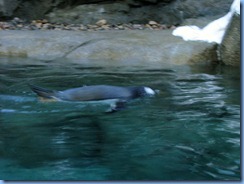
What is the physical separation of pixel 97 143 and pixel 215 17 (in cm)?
564

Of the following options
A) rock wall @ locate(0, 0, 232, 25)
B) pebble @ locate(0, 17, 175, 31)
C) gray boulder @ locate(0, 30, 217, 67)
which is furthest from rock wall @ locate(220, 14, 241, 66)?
rock wall @ locate(0, 0, 232, 25)

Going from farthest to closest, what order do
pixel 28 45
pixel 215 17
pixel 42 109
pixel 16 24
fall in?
1. pixel 16 24
2. pixel 215 17
3. pixel 28 45
4. pixel 42 109

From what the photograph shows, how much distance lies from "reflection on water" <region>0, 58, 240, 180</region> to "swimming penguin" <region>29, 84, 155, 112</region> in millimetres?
92

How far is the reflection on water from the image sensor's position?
2941 millimetres

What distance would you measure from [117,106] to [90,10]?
6750mm

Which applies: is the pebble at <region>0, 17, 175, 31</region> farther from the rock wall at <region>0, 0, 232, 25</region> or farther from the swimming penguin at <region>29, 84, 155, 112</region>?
the swimming penguin at <region>29, 84, 155, 112</region>

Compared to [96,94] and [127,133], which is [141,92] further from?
[127,133]

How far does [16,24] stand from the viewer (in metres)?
10.4

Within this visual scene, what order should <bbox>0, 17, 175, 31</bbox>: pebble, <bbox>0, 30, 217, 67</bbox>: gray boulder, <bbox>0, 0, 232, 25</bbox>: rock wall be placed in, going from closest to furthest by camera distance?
<bbox>0, 30, 217, 67</bbox>: gray boulder, <bbox>0, 17, 175, 31</bbox>: pebble, <bbox>0, 0, 232, 25</bbox>: rock wall

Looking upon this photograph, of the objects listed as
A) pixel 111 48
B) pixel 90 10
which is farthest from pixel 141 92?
pixel 90 10

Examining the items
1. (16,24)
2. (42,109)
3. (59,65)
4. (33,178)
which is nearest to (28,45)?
(59,65)

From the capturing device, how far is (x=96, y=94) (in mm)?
4766

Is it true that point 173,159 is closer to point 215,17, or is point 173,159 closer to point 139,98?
point 139,98

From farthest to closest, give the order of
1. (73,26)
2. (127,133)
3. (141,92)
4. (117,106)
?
(73,26) → (141,92) → (117,106) → (127,133)
